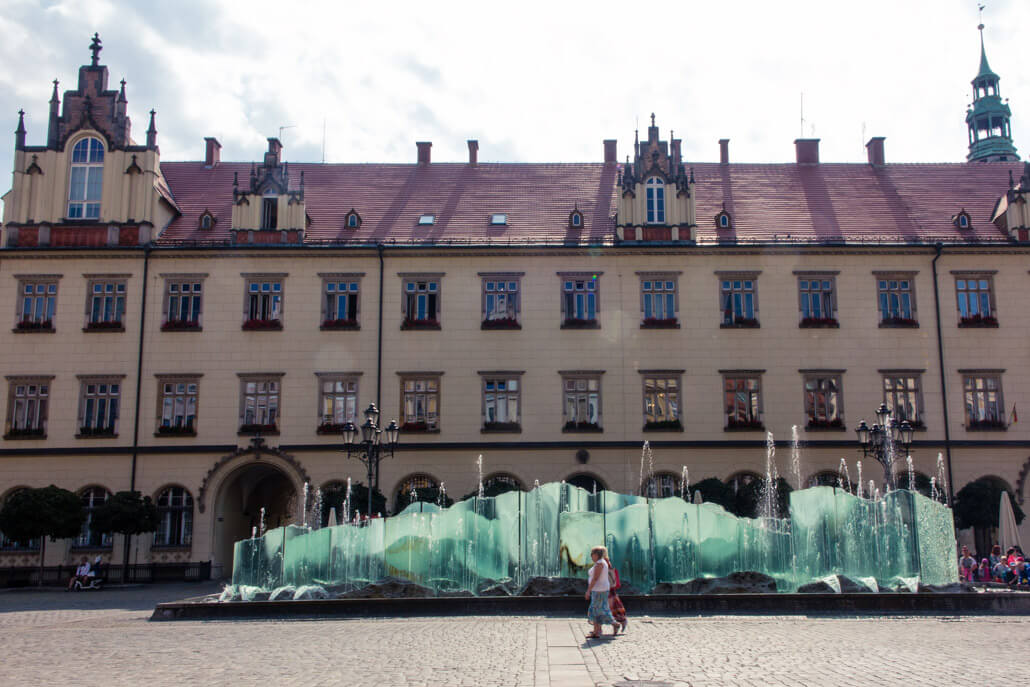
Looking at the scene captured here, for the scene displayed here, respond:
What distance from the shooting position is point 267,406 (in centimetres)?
3562

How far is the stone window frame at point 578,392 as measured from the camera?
35281 mm

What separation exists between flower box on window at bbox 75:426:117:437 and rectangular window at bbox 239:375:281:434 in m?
4.82

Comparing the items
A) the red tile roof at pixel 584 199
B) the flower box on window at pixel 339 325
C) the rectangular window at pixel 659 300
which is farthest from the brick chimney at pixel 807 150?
the flower box on window at pixel 339 325

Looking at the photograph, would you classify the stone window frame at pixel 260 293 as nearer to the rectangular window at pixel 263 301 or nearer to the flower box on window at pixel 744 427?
the rectangular window at pixel 263 301

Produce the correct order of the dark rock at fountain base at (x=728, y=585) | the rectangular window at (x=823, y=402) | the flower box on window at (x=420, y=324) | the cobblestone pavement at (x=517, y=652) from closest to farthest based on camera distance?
the cobblestone pavement at (x=517, y=652) → the dark rock at fountain base at (x=728, y=585) → the rectangular window at (x=823, y=402) → the flower box on window at (x=420, y=324)

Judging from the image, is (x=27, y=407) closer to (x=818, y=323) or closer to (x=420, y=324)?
(x=420, y=324)

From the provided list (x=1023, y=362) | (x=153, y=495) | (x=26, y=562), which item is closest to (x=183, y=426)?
(x=153, y=495)

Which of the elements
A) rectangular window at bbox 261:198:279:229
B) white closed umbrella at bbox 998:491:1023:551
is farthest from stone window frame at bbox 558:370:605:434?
white closed umbrella at bbox 998:491:1023:551

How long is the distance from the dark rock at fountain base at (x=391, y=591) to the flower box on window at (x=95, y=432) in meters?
17.9

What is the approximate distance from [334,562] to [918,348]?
2410 cm

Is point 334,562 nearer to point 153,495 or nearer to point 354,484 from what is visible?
point 354,484

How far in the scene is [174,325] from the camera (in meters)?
36.1

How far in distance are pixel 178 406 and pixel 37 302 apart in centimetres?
684

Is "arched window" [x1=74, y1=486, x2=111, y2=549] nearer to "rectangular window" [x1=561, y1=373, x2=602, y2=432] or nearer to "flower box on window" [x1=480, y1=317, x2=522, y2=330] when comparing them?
"flower box on window" [x1=480, y1=317, x2=522, y2=330]
